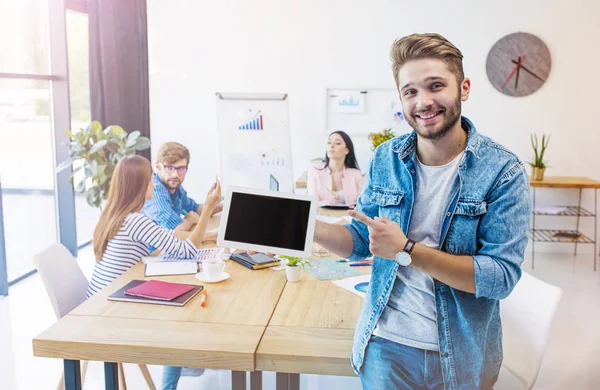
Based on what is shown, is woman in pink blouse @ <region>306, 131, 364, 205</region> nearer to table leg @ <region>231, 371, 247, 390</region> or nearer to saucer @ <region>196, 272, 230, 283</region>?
saucer @ <region>196, 272, 230, 283</region>

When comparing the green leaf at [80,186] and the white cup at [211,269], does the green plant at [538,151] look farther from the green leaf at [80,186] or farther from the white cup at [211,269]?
the green leaf at [80,186]

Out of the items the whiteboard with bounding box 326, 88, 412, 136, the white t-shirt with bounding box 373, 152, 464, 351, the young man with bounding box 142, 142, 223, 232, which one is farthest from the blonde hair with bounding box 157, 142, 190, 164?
the whiteboard with bounding box 326, 88, 412, 136

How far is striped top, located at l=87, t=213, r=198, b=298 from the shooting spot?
228 centimetres

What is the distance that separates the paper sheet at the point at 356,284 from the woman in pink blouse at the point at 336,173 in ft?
5.98

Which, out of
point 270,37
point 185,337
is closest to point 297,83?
point 270,37

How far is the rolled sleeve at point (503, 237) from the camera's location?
3.84 feet

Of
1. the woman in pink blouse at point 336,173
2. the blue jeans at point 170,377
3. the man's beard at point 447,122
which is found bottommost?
the blue jeans at point 170,377

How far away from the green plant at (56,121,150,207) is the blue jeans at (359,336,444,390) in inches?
137

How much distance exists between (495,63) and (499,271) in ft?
14.8

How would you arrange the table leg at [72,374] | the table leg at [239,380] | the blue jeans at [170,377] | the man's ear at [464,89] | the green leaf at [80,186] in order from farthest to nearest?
the green leaf at [80,186] < the blue jeans at [170,377] < the table leg at [239,380] < the table leg at [72,374] < the man's ear at [464,89]

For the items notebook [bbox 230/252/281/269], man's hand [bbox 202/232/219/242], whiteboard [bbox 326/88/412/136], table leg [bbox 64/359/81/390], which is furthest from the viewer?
whiteboard [bbox 326/88/412/136]

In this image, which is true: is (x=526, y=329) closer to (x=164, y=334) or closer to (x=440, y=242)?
(x=440, y=242)

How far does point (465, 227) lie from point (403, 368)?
367mm

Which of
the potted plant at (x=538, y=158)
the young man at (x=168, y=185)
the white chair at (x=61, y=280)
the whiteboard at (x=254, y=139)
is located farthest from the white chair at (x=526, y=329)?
the potted plant at (x=538, y=158)
